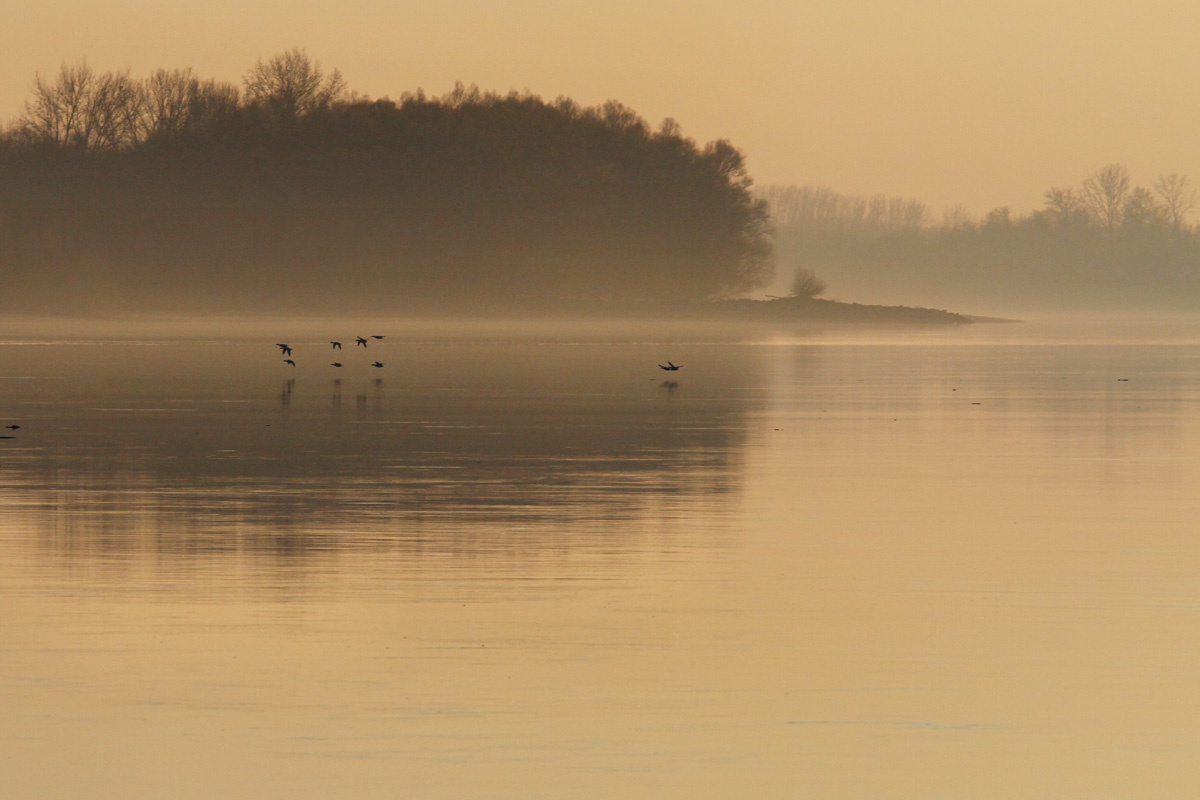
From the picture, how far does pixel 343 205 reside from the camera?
119 meters

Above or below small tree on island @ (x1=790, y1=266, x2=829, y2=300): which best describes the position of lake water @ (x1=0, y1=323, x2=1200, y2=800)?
below

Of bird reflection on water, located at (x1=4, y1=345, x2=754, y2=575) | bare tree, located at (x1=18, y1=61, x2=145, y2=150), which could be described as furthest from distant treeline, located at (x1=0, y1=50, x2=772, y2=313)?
bird reflection on water, located at (x1=4, y1=345, x2=754, y2=575)

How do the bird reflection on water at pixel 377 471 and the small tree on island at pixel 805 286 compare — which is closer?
the bird reflection on water at pixel 377 471

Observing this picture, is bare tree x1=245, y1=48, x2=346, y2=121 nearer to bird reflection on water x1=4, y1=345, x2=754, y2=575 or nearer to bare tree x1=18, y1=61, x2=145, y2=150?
bare tree x1=18, y1=61, x2=145, y2=150

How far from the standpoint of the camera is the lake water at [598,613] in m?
6.86

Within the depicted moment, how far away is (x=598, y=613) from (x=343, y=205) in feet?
366

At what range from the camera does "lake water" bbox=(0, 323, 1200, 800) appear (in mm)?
6855

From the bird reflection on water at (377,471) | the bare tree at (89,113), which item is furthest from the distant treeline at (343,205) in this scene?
the bird reflection on water at (377,471)

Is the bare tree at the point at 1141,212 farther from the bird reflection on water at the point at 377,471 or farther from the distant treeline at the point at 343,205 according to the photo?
the bird reflection on water at the point at 377,471

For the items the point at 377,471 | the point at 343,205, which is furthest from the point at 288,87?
the point at 377,471

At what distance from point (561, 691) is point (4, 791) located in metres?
2.41

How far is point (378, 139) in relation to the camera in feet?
392

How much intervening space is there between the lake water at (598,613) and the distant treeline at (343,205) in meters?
91.0

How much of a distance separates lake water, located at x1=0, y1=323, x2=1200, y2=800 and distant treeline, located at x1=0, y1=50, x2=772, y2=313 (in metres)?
91.0
